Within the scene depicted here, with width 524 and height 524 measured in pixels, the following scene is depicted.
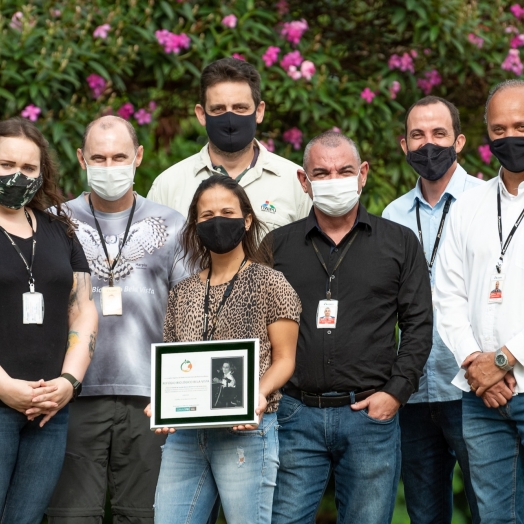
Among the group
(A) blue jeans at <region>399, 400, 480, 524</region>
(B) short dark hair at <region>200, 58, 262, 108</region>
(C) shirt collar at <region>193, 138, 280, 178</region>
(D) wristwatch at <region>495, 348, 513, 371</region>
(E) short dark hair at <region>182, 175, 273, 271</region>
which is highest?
(B) short dark hair at <region>200, 58, 262, 108</region>

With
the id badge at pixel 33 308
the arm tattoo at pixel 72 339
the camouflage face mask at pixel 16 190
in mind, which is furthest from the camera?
the arm tattoo at pixel 72 339

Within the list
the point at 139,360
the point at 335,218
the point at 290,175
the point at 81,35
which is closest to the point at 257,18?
the point at 81,35

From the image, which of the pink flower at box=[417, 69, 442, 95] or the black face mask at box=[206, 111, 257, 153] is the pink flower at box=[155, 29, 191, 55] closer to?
the black face mask at box=[206, 111, 257, 153]

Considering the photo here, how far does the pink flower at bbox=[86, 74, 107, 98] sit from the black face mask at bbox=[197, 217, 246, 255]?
2428 millimetres

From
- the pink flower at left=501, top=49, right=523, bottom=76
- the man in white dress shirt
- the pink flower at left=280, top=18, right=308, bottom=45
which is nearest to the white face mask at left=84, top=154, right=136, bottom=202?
the man in white dress shirt

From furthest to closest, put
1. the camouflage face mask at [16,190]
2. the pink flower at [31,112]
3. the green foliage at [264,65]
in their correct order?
1. the green foliage at [264,65]
2. the pink flower at [31,112]
3. the camouflage face mask at [16,190]

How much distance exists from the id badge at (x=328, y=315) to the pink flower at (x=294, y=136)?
258 cm

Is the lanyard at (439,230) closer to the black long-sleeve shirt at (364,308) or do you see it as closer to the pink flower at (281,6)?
the black long-sleeve shirt at (364,308)

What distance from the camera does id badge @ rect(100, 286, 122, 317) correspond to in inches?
206

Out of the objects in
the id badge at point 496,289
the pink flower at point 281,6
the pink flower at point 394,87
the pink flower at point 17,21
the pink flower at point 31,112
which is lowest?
the id badge at point 496,289

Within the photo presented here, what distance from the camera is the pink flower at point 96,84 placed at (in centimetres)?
685

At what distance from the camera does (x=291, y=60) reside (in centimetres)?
719

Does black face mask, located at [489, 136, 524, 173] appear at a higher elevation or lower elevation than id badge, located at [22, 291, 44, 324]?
higher

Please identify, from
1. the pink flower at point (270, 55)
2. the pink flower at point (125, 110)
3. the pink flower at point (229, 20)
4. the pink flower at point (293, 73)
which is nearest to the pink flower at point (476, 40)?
the pink flower at point (293, 73)
